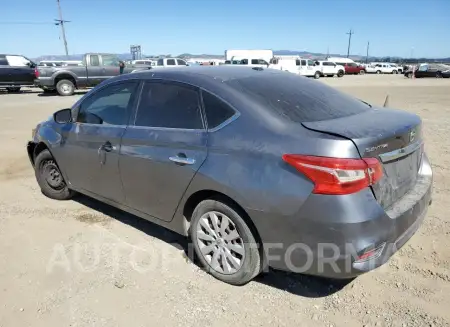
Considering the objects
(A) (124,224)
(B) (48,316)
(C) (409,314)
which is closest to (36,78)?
(A) (124,224)

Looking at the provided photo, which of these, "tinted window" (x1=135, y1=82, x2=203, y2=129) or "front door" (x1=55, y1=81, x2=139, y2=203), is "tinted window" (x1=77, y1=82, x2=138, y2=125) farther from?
"tinted window" (x1=135, y1=82, x2=203, y2=129)

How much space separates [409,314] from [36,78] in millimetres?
20256

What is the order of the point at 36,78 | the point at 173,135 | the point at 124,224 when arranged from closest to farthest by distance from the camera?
the point at 173,135
the point at 124,224
the point at 36,78

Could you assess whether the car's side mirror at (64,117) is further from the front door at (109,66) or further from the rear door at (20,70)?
the rear door at (20,70)

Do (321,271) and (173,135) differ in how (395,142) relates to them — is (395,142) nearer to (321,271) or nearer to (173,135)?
(321,271)

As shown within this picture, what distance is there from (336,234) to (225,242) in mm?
923

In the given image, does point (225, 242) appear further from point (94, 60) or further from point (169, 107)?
point (94, 60)

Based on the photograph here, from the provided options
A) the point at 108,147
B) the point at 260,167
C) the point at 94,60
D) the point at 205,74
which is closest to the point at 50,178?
the point at 108,147

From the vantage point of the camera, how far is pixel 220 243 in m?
2.97

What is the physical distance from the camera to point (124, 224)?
4117 mm

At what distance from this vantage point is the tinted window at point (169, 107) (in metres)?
3.04

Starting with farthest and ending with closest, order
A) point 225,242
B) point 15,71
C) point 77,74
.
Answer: point 15,71 → point 77,74 → point 225,242

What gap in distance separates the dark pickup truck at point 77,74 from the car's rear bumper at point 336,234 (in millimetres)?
17883

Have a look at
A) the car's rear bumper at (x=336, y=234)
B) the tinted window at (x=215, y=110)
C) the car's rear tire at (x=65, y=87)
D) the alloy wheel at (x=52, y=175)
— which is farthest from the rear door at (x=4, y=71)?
the car's rear bumper at (x=336, y=234)
